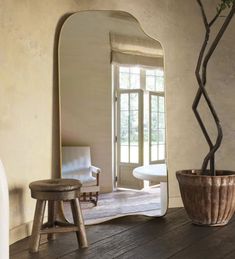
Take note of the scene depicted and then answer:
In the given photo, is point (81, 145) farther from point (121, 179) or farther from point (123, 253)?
point (123, 253)

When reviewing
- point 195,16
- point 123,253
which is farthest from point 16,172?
point 195,16

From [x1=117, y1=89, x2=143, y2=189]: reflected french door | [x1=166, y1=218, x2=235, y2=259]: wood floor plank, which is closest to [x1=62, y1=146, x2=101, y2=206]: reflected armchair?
[x1=117, y1=89, x2=143, y2=189]: reflected french door

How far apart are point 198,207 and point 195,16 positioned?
1.78m

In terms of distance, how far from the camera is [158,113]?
123 inches

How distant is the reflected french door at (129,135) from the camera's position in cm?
294

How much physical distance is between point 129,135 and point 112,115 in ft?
0.78

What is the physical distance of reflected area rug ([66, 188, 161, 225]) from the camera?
2.75 meters

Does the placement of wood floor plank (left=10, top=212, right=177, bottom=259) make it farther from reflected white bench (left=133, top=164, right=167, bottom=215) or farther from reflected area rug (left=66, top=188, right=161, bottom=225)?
reflected white bench (left=133, top=164, right=167, bottom=215)

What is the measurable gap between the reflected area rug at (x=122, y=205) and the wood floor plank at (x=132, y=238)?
131mm

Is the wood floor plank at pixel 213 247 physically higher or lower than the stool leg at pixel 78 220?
lower

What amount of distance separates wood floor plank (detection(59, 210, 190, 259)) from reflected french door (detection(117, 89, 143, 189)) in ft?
1.23

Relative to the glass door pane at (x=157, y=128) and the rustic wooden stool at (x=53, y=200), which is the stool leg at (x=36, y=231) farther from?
the glass door pane at (x=157, y=128)

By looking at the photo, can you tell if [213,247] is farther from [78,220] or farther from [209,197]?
[78,220]

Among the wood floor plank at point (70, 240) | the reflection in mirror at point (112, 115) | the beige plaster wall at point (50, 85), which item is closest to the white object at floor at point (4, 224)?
the wood floor plank at point (70, 240)
